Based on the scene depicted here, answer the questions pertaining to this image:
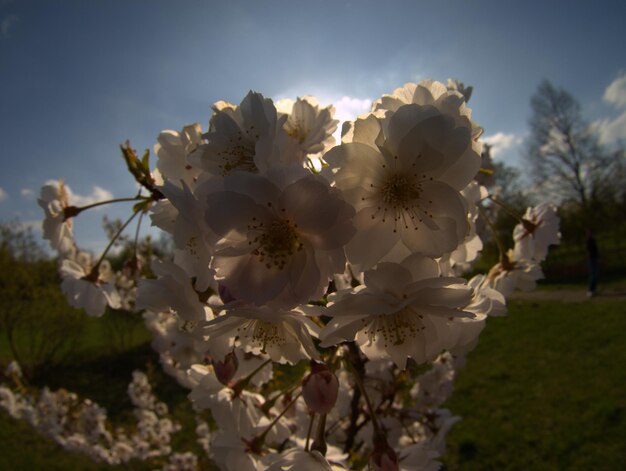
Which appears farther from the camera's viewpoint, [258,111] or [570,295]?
[570,295]

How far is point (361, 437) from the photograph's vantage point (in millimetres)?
2475

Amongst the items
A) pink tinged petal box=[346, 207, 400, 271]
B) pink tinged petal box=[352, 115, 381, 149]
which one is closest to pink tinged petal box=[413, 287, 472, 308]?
pink tinged petal box=[346, 207, 400, 271]

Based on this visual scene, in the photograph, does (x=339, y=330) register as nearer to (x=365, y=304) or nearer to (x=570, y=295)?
(x=365, y=304)

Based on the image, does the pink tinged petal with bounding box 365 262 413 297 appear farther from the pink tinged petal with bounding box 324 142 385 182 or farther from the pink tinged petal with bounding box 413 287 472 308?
the pink tinged petal with bounding box 324 142 385 182

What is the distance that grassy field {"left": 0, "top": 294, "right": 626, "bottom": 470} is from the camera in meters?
4.27

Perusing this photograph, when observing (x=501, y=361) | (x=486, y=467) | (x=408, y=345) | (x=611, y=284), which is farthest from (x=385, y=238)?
(x=611, y=284)

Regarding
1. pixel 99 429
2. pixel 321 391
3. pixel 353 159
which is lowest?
pixel 99 429

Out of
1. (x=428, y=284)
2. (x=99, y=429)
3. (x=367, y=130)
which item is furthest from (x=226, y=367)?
(x=99, y=429)

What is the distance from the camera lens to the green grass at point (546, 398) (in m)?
4.20

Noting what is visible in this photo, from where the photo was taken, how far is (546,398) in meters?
5.42

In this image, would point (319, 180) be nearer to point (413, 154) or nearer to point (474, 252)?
point (413, 154)

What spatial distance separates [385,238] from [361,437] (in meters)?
2.02

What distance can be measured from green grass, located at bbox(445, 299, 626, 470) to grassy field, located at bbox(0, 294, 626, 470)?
0.5 inches

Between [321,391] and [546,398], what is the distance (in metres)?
5.69
